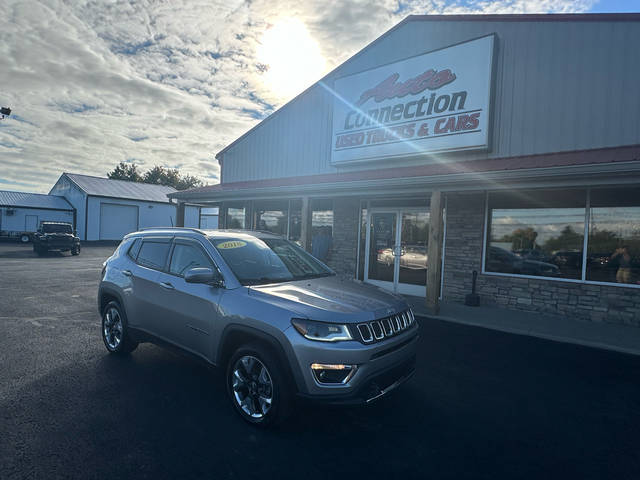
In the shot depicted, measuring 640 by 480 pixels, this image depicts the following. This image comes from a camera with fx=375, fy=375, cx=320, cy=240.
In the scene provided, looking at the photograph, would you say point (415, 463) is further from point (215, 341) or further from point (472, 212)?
point (472, 212)

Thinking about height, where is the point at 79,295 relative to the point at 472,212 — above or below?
below

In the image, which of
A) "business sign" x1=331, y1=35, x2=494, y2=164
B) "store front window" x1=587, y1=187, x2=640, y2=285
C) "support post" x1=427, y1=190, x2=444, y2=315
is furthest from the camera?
"business sign" x1=331, y1=35, x2=494, y2=164

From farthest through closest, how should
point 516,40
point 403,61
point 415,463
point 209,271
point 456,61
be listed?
point 403,61 < point 456,61 < point 516,40 < point 209,271 < point 415,463

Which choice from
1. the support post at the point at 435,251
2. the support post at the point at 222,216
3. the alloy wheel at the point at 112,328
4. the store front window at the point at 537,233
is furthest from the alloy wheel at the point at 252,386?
the support post at the point at 222,216

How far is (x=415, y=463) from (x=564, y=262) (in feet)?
23.9

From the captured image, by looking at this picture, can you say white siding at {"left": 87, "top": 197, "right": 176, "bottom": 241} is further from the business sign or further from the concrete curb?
the concrete curb

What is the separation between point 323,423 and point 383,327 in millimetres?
1063

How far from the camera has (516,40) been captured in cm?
915

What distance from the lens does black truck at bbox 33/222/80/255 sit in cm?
2009

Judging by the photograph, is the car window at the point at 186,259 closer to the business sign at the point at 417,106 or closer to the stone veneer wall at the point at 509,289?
the stone veneer wall at the point at 509,289

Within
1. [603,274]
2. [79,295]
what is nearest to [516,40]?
[603,274]

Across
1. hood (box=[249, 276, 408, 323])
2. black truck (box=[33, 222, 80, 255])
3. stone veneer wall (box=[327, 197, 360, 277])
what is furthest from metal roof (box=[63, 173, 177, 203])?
hood (box=[249, 276, 408, 323])

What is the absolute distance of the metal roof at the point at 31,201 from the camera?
98.5 ft

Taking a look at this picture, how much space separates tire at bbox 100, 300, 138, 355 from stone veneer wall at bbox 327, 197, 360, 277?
25.0 feet
